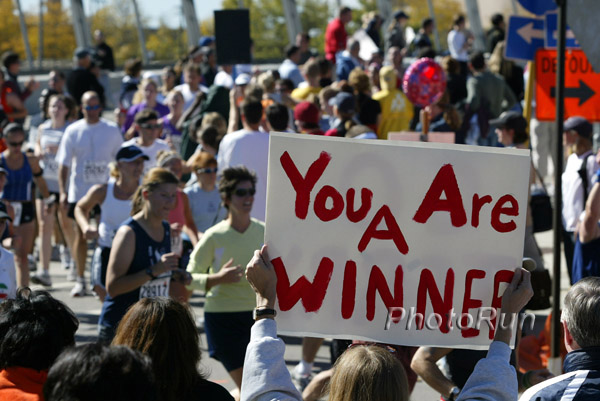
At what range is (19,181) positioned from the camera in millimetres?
9867

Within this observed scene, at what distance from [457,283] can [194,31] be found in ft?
77.0

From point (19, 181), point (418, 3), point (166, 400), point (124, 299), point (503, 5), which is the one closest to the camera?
point (166, 400)

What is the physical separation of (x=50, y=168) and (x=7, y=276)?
18.9ft

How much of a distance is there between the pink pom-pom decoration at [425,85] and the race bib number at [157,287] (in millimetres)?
5200

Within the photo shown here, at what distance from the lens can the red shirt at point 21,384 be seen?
315cm

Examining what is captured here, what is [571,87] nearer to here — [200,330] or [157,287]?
[157,287]

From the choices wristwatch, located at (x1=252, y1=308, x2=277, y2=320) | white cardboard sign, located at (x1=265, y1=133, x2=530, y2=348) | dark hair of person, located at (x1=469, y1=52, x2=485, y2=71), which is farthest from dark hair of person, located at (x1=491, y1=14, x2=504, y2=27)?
wristwatch, located at (x1=252, y1=308, x2=277, y2=320)

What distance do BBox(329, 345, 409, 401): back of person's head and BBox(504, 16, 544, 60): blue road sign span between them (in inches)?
194

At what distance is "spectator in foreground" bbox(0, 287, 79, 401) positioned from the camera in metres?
3.20

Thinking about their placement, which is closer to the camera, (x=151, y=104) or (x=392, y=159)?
(x=392, y=159)

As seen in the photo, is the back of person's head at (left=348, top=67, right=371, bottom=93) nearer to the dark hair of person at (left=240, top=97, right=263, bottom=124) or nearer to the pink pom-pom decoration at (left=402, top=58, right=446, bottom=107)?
the pink pom-pom decoration at (left=402, top=58, right=446, bottom=107)

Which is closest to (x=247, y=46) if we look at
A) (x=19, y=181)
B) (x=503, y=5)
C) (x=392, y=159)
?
(x=19, y=181)

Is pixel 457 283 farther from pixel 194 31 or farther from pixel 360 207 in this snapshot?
pixel 194 31

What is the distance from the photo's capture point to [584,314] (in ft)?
11.0
